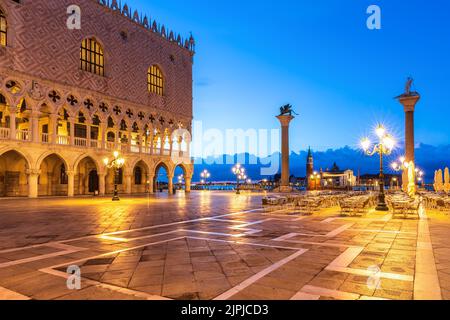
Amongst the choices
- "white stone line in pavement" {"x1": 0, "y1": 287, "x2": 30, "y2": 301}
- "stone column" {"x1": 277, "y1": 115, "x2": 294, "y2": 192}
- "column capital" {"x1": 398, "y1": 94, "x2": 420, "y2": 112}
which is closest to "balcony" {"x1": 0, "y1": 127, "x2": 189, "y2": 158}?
"stone column" {"x1": 277, "y1": 115, "x2": 294, "y2": 192}

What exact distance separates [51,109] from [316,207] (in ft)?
71.8

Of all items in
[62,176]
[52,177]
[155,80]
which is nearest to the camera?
[52,177]

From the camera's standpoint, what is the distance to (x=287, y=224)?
10.7 meters

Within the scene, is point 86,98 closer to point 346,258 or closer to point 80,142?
point 80,142

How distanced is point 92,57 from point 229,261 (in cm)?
2975

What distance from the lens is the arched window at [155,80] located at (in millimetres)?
36562

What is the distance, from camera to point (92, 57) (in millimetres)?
30312

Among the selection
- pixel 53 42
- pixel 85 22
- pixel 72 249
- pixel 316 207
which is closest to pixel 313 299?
pixel 72 249

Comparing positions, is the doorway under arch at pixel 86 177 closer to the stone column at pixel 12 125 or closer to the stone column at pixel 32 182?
the stone column at pixel 32 182

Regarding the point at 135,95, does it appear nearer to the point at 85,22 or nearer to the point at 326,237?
the point at 85,22

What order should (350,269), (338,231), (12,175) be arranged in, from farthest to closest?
(12,175)
(338,231)
(350,269)

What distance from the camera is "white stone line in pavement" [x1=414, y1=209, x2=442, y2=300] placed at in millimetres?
4098

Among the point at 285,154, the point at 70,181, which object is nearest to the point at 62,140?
the point at 70,181
